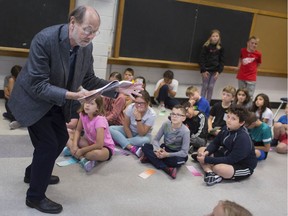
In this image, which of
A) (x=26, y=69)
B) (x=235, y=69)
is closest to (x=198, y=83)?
(x=235, y=69)

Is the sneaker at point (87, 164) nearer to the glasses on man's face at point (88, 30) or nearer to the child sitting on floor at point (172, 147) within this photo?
the child sitting on floor at point (172, 147)

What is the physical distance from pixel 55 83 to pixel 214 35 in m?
4.02

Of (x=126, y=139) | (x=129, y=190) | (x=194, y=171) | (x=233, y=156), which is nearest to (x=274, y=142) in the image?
(x=233, y=156)

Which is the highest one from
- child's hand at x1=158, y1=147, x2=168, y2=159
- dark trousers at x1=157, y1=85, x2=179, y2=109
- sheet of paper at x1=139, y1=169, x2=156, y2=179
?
dark trousers at x1=157, y1=85, x2=179, y2=109

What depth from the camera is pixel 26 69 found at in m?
2.03

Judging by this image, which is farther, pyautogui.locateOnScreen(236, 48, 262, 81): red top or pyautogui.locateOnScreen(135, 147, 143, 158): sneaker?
pyautogui.locateOnScreen(236, 48, 262, 81): red top

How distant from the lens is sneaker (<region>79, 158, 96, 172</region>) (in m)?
3.01

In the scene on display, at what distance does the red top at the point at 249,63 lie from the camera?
592 cm

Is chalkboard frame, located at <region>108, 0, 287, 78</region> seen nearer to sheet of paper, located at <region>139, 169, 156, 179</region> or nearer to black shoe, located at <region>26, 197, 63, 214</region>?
sheet of paper, located at <region>139, 169, 156, 179</region>

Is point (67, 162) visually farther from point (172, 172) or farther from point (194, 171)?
point (194, 171)

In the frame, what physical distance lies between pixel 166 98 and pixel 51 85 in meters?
3.78

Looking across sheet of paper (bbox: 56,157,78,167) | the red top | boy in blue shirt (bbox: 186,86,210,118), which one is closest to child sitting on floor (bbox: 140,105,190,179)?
sheet of paper (bbox: 56,157,78,167)

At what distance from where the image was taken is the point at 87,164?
301cm

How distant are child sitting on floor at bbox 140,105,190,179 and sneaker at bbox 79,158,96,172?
0.54 meters
